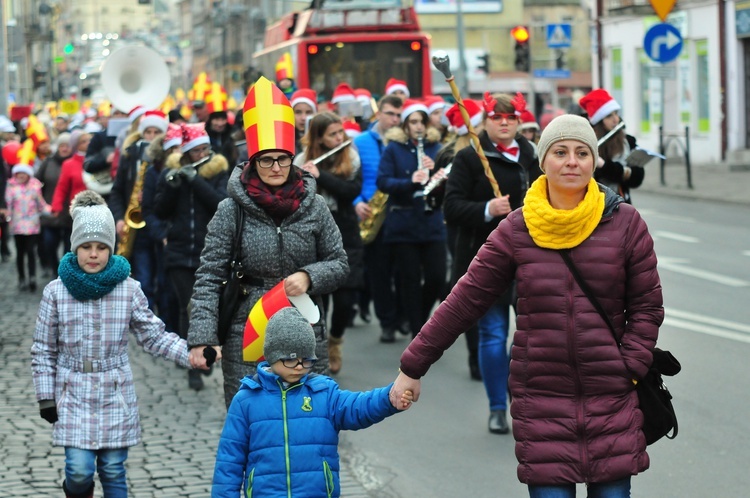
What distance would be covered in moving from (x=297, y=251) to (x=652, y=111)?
Result: 123 feet

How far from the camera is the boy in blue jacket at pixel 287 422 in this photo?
491 centimetres

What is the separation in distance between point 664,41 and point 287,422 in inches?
806

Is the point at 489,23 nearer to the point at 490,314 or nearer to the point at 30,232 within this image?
the point at 30,232

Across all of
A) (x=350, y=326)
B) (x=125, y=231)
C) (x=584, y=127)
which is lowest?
(x=350, y=326)

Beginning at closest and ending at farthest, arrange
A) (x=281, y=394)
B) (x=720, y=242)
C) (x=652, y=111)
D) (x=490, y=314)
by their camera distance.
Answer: (x=281, y=394) < (x=490, y=314) < (x=720, y=242) < (x=652, y=111)

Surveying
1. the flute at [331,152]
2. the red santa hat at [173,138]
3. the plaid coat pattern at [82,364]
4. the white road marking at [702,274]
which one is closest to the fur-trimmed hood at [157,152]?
the red santa hat at [173,138]

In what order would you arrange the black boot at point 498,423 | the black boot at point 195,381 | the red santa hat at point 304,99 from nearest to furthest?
the black boot at point 498,423
the black boot at point 195,381
the red santa hat at point 304,99

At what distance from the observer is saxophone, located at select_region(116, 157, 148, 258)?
11234 mm

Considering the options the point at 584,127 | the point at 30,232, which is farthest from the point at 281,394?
the point at 30,232

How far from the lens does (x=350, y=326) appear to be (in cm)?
1305

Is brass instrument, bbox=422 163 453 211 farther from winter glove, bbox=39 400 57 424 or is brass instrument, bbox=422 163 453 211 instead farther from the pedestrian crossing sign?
the pedestrian crossing sign

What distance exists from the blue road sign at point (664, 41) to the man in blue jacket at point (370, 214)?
12845 mm

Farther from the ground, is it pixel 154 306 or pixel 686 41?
pixel 686 41

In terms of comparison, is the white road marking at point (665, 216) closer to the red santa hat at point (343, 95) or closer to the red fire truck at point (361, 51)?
the red fire truck at point (361, 51)
